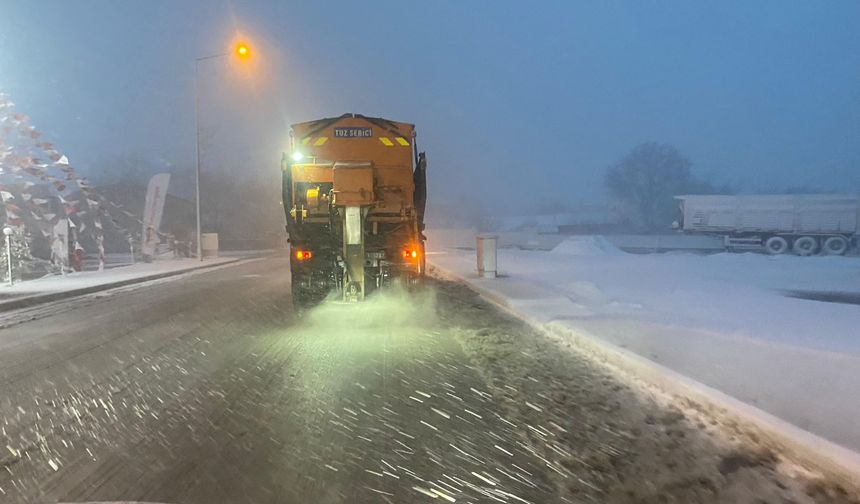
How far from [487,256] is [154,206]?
1843cm

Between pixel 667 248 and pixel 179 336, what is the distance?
4410 cm

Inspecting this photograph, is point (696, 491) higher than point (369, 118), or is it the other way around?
point (369, 118)

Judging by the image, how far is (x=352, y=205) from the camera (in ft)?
51.1

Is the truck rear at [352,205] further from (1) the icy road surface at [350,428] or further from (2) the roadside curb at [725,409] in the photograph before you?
(2) the roadside curb at [725,409]

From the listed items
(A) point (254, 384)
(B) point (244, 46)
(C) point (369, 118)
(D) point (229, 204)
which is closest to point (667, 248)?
(B) point (244, 46)

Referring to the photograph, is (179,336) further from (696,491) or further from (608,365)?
(696,491)

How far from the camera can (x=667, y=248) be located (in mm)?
51125

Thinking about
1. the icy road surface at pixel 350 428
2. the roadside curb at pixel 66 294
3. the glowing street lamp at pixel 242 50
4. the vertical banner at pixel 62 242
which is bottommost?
the roadside curb at pixel 66 294

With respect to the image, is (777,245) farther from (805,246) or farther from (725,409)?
(725,409)

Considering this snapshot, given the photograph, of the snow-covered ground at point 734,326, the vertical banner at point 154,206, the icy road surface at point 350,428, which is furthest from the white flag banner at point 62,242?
the icy road surface at point 350,428

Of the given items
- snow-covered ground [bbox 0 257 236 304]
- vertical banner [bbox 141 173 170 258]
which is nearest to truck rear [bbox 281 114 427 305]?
snow-covered ground [bbox 0 257 236 304]

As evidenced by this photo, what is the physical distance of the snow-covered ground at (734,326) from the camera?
23.0ft

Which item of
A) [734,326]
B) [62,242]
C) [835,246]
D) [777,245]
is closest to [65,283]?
[62,242]

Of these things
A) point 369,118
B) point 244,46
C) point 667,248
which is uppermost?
point 244,46
